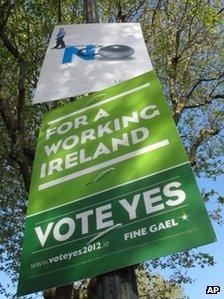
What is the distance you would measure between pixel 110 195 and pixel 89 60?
2187 mm

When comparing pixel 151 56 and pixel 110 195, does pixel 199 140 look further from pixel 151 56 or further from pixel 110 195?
pixel 110 195

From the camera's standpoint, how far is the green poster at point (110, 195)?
10.2 feet

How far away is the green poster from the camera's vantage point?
309 centimetres

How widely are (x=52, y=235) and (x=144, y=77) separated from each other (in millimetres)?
1948

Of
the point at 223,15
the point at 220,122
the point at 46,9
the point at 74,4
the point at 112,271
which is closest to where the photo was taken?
the point at 112,271

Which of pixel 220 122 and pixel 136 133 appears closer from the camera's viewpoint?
pixel 136 133

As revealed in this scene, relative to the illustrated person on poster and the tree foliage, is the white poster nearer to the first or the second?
the illustrated person on poster

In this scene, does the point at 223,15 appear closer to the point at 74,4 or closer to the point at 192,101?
the point at 192,101

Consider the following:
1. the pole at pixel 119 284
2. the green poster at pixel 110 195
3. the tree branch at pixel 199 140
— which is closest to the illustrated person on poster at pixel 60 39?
the green poster at pixel 110 195

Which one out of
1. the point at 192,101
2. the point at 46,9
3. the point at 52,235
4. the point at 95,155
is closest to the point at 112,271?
the point at 52,235

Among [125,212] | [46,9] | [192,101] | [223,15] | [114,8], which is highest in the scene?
[125,212]

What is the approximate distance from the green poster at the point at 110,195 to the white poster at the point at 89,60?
50 centimetres

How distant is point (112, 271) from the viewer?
314cm

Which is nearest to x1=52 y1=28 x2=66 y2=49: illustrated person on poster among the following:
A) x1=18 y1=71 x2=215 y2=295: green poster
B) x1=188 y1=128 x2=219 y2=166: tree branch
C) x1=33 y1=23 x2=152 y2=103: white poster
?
x1=33 y1=23 x2=152 y2=103: white poster
